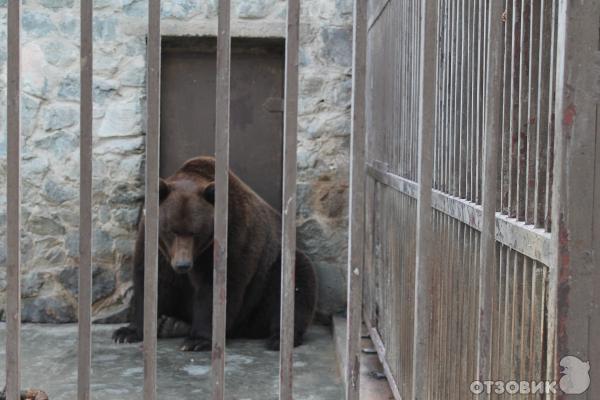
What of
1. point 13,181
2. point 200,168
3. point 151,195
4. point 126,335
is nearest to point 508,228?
point 151,195

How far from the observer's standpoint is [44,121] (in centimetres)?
666

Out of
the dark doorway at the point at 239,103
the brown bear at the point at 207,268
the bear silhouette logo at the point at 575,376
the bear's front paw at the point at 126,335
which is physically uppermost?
the dark doorway at the point at 239,103

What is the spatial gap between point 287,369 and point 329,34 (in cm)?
526

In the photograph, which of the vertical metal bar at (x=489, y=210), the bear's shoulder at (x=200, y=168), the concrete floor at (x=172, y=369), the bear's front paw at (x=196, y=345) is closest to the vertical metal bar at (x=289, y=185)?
the vertical metal bar at (x=489, y=210)

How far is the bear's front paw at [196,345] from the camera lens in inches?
227

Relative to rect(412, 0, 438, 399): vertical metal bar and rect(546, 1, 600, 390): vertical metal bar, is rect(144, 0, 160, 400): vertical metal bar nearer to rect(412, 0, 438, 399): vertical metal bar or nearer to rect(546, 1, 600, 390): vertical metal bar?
rect(412, 0, 438, 399): vertical metal bar

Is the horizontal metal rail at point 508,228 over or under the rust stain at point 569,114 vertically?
under

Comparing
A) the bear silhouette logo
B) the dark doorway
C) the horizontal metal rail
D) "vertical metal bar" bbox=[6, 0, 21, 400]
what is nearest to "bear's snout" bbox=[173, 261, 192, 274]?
the dark doorway

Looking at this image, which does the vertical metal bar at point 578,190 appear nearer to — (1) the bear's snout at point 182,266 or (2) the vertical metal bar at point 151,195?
(2) the vertical metal bar at point 151,195

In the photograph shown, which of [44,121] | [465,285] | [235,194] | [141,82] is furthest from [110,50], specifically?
[465,285]

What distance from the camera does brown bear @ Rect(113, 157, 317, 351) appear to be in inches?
231

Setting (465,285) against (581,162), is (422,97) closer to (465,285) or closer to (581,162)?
(581,162)

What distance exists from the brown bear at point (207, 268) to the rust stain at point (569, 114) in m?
4.39

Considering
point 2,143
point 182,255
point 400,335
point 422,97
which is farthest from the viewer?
point 2,143
